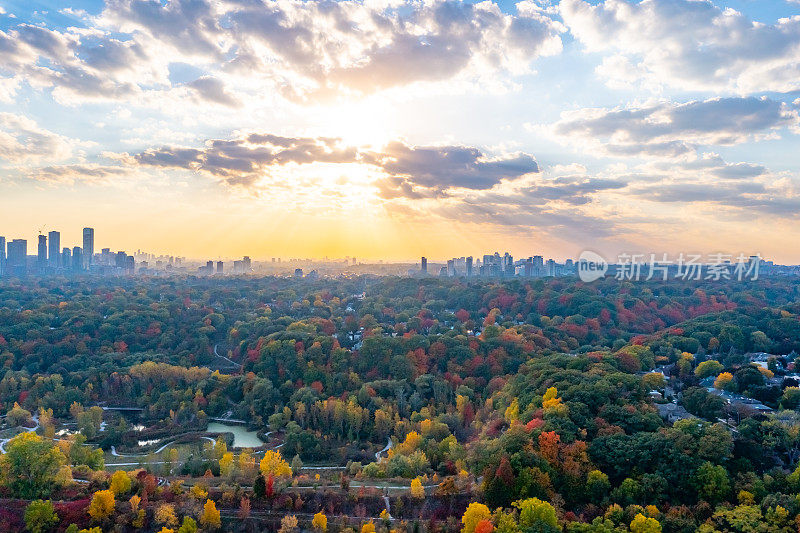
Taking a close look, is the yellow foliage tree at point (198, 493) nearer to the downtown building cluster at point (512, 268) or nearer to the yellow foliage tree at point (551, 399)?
the yellow foliage tree at point (551, 399)

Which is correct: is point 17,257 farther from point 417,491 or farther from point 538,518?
point 538,518

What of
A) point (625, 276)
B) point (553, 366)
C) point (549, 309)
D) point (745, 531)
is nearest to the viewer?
point (745, 531)

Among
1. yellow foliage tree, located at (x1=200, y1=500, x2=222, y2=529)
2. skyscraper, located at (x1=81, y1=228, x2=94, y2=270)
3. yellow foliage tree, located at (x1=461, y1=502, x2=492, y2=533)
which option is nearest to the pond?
yellow foliage tree, located at (x1=200, y1=500, x2=222, y2=529)

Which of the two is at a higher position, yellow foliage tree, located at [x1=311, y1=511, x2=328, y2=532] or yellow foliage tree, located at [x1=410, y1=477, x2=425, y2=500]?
yellow foliage tree, located at [x1=410, y1=477, x2=425, y2=500]

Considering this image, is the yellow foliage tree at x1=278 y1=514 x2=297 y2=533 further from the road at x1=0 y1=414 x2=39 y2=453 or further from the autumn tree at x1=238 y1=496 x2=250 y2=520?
the road at x1=0 y1=414 x2=39 y2=453

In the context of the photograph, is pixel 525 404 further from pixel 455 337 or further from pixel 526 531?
pixel 455 337

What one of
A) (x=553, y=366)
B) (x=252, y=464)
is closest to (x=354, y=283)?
(x=553, y=366)

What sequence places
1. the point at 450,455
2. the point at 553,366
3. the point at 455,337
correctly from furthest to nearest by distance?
the point at 455,337, the point at 553,366, the point at 450,455
